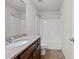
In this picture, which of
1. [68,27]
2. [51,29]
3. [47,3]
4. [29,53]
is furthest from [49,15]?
[29,53]

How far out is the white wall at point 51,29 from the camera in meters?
5.78

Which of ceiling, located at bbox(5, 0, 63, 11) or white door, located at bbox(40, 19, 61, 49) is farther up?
ceiling, located at bbox(5, 0, 63, 11)

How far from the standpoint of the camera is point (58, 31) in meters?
5.78

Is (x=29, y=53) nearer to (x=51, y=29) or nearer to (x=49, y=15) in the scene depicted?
(x=51, y=29)

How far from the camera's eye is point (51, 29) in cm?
588

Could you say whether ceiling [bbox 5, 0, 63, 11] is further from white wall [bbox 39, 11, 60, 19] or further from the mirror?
white wall [bbox 39, 11, 60, 19]

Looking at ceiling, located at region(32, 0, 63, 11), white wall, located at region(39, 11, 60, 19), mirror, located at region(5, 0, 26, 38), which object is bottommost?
mirror, located at region(5, 0, 26, 38)

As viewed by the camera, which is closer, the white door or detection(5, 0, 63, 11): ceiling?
detection(5, 0, 63, 11): ceiling

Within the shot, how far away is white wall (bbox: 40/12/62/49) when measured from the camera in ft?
19.0

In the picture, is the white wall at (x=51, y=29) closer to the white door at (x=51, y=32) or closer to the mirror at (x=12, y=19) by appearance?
the white door at (x=51, y=32)

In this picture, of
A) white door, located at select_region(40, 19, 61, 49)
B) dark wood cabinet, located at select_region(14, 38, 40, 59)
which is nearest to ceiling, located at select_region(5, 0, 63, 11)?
dark wood cabinet, located at select_region(14, 38, 40, 59)
